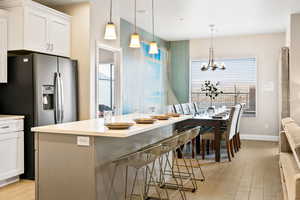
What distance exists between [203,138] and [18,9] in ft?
12.3

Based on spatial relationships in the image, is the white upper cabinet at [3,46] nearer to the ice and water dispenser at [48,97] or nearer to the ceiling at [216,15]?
the ice and water dispenser at [48,97]

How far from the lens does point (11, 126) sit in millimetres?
4121

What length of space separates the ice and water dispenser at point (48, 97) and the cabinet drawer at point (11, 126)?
39cm

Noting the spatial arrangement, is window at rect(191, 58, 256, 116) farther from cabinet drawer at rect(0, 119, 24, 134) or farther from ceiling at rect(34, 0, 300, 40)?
cabinet drawer at rect(0, 119, 24, 134)

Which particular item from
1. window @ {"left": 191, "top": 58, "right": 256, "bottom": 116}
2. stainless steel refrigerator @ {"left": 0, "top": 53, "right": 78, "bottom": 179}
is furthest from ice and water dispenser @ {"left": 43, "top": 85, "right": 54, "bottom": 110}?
window @ {"left": 191, "top": 58, "right": 256, "bottom": 116}

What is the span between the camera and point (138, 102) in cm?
725

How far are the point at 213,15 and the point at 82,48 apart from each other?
8.74 feet

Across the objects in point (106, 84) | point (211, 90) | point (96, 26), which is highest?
point (96, 26)

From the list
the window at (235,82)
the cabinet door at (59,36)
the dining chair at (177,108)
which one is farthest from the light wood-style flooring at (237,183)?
the window at (235,82)

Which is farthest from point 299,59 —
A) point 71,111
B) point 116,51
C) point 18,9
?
point 18,9

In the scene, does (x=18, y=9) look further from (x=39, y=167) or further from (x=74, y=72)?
(x=39, y=167)

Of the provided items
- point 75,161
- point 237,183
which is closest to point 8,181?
point 75,161

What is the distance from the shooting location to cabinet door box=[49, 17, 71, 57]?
15.8 feet

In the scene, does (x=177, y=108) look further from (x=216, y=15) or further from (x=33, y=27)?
(x=33, y=27)
